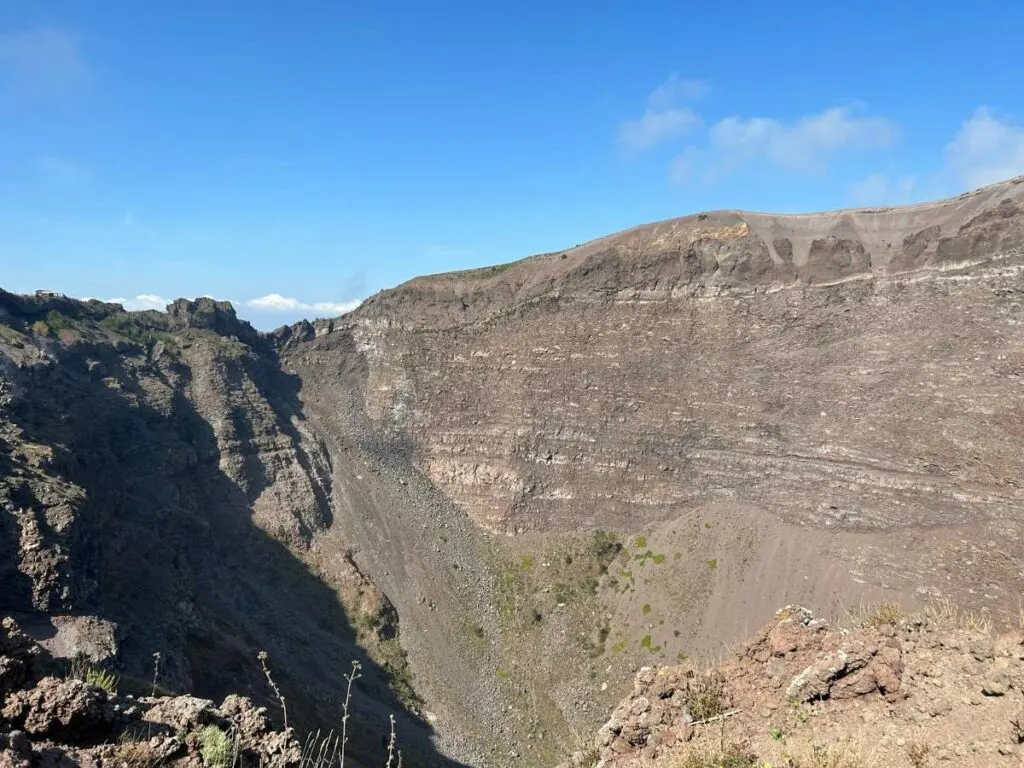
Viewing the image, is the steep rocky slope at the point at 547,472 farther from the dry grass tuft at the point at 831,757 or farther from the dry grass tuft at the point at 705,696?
the dry grass tuft at the point at 831,757

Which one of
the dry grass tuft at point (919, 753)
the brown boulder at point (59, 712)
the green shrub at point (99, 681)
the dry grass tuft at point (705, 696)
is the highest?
the brown boulder at point (59, 712)

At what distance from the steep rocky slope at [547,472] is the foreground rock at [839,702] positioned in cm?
2017

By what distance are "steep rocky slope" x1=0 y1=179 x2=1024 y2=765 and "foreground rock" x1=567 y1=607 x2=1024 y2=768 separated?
66.2ft

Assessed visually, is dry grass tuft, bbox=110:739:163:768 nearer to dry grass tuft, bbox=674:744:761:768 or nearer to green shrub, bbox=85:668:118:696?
green shrub, bbox=85:668:118:696

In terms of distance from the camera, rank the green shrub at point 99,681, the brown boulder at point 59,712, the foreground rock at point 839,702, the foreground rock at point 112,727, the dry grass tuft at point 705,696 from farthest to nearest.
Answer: the dry grass tuft at point 705,696
the green shrub at point 99,681
the foreground rock at point 839,702
the brown boulder at point 59,712
the foreground rock at point 112,727

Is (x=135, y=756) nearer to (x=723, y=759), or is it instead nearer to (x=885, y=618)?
(x=723, y=759)

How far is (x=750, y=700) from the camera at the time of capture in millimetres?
9328

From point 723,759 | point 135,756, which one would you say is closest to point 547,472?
point 723,759

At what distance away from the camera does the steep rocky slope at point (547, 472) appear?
29297mm

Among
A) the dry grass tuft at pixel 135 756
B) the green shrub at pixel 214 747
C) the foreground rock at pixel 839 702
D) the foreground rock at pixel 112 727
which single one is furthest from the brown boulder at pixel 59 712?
the foreground rock at pixel 839 702

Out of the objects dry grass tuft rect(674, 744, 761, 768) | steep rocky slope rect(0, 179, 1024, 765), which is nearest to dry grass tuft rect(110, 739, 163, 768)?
dry grass tuft rect(674, 744, 761, 768)

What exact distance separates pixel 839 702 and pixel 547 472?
3522 cm

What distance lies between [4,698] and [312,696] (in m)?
26.2

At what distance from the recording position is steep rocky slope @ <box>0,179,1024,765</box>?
29297mm
